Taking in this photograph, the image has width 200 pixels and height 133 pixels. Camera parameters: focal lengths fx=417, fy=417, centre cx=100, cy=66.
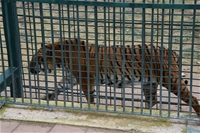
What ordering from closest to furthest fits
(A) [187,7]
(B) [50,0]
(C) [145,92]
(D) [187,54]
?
1. (A) [187,7]
2. (B) [50,0]
3. (C) [145,92]
4. (D) [187,54]

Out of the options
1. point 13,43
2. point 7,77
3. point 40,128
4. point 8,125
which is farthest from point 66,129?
point 13,43

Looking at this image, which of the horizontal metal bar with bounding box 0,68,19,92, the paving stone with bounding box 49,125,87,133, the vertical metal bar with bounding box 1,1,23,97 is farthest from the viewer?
the horizontal metal bar with bounding box 0,68,19,92

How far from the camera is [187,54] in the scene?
8.18 m

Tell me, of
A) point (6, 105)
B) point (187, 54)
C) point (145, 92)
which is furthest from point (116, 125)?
point (187, 54)

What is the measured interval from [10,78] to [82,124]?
1.03 metres

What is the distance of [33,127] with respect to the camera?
3908 mm

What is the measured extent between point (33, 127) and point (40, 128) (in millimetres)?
72

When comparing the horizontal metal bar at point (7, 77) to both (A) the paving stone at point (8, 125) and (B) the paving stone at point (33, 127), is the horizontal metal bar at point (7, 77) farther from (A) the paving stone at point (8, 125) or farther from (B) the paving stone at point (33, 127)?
(B) the paving stone at point (33, 127)

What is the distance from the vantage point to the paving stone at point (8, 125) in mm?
3871

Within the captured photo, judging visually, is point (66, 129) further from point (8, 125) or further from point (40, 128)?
point (8, 125)

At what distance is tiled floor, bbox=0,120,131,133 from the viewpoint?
383 cm

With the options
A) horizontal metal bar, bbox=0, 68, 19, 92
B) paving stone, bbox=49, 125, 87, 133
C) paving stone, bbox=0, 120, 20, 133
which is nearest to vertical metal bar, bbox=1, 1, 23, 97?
horizontal metal bar, bbox=0, 68, 19, 92

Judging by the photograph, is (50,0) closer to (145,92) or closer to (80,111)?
(80,111)

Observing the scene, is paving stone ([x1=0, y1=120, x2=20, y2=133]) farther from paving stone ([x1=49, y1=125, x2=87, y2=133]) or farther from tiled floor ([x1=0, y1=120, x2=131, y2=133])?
paving stone ([x1=49, y1=125, x2=87, y2=133])
